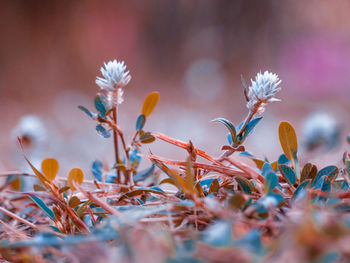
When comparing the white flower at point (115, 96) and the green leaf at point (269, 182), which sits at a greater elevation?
the white flower at point (115, 96)

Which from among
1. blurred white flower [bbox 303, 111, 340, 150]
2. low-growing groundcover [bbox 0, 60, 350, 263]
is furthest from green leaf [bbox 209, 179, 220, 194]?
blurred white flower [bbox 303, 111, 340, 150]

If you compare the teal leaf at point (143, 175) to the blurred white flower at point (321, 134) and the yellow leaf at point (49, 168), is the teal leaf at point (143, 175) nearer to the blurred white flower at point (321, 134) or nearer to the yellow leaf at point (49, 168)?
the yellow leaf at point (49, 168)

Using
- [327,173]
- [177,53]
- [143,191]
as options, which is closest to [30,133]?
[143,191]

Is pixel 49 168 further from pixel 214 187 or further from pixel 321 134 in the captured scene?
pixel 321 134

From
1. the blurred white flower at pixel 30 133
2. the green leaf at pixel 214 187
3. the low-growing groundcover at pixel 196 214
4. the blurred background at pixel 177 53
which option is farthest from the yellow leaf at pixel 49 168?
the blurred background at pixel 177 53

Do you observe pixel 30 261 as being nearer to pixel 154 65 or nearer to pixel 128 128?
pixel 128 128

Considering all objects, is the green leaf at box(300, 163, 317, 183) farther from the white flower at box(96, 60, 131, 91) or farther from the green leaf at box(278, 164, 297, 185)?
the white flower at box(96, 60, 131, 91)
